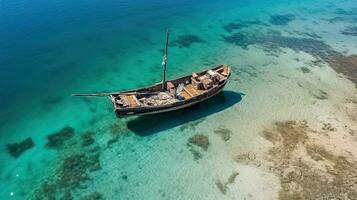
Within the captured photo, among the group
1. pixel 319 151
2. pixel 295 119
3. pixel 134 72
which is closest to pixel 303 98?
pixel 295 119

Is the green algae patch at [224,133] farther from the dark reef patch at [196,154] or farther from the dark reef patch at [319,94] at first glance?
the dark reef patch at [319,94]

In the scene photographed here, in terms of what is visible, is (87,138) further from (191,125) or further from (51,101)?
(191,125)

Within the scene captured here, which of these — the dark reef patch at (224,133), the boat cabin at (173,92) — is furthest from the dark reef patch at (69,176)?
the dark reef patch at (224,133)

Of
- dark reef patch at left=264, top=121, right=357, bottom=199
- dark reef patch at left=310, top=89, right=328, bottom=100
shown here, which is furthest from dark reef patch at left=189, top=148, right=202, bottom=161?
dark reef patch at left=310, top=89, right=328, bottom=100

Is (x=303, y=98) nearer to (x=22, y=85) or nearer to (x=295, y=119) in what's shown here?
(x=295, y=119)

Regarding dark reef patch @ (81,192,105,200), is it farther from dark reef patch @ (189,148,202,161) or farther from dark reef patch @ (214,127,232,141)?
dark reef patch @ (214,127,232,141)

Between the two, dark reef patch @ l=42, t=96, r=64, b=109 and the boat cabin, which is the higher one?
the boat cabin

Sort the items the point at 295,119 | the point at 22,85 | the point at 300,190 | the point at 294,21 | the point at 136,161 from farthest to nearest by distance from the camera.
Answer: the point at 294,21, the point at 22,85, the point at 295,119, the point at 136,161, the point at 300,190
